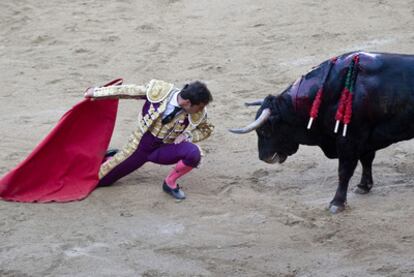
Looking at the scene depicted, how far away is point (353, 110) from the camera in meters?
5.98

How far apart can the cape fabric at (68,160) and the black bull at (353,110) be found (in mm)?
1230

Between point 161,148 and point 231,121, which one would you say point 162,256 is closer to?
point 161,148

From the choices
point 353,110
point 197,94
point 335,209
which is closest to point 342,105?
point 353,110

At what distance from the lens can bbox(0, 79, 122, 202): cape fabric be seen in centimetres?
660

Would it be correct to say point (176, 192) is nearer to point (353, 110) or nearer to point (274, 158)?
point (274, 158)

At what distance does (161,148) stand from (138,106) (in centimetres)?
229

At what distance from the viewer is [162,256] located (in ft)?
18.7

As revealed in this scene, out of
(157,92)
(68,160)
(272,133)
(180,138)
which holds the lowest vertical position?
(68,160)

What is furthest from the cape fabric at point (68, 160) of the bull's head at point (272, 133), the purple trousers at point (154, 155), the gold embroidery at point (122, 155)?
the bull's head at point (272, 133)

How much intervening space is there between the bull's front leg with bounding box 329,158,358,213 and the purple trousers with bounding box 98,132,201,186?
3.34ft

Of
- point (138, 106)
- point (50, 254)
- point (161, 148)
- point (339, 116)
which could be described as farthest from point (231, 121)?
point (50, 254)

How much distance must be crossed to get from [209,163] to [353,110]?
1.74 metres

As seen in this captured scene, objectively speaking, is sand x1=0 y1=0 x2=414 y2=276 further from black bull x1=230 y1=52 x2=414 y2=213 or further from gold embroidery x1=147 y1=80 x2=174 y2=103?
gold embroidery x1=147 y1=80 x2=174 y2=103

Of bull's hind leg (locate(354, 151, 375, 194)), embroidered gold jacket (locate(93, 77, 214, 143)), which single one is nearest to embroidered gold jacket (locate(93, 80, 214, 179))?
embroidered gold jacket (locate(93, 77, 214, 143))
